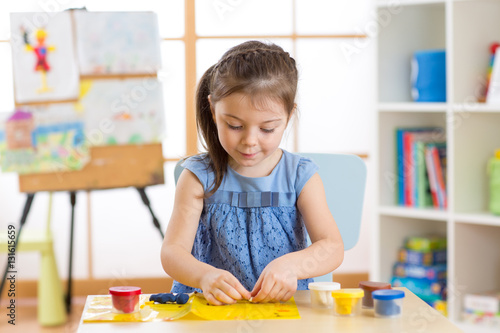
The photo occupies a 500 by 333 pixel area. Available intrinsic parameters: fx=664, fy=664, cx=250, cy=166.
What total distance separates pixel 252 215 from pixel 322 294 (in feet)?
1.29

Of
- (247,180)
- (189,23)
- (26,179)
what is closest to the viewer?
(247,180)

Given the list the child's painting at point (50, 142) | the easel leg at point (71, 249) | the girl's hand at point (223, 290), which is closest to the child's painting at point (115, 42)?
the child's painting at point (50, 142)

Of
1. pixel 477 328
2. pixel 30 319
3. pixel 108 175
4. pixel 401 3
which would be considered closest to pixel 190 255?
pixel 477 328

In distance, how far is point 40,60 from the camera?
9.39 feet

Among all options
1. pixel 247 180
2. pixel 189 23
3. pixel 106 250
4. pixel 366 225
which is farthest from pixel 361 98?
pixel 247 180

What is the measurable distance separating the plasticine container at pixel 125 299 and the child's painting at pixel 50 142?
1.99 metres

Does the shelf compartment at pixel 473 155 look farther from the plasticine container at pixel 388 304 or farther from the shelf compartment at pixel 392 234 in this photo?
the plasticine container at pixel 388 304

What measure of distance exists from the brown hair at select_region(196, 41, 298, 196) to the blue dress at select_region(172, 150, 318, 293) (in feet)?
0.11

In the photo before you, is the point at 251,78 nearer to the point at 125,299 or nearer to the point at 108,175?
the point at 125,299

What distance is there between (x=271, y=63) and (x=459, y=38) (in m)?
1.30

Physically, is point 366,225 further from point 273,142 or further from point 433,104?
point 273,142

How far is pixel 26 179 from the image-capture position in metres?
2.83

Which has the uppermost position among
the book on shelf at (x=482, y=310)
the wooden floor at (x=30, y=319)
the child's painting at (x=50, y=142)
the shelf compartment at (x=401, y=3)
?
the shelf compartment at (x=401, y=3)

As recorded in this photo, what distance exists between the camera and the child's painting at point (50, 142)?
9.33 ft
